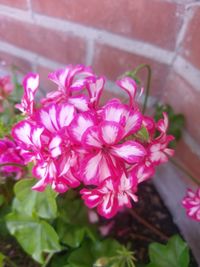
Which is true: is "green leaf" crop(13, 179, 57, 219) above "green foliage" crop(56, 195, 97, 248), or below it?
above

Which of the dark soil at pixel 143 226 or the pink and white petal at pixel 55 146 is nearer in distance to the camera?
the pink and white petal at pixel 55 146

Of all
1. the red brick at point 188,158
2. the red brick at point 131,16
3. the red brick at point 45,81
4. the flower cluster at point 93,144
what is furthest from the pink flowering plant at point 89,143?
the red brick at point 45,81

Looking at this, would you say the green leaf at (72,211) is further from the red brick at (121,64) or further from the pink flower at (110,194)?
the red brick at (121,64)

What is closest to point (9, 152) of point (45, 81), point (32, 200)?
point (32, 200)

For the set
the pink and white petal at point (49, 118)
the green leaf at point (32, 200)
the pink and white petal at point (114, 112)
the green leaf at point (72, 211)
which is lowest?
the green leaf at point (72, 211)

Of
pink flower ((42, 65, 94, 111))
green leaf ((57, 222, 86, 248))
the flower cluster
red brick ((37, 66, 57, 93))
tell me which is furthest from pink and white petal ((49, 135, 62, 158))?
red brick ((37, 66, 57, 93))

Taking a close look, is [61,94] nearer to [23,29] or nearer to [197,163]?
[197,163]

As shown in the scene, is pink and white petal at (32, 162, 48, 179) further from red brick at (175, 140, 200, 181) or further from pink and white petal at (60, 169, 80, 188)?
red brick at (175, 140, 200, 181)
